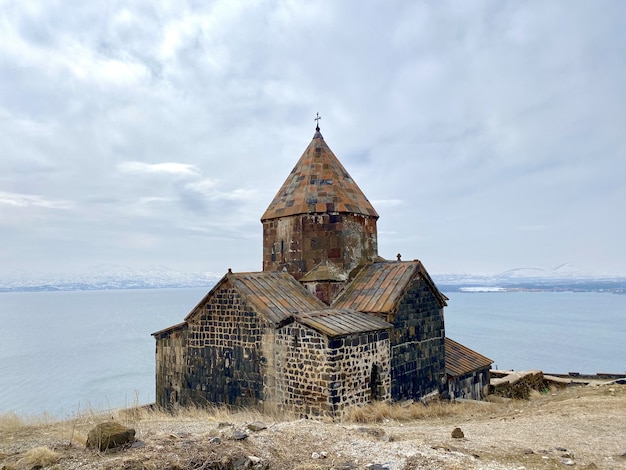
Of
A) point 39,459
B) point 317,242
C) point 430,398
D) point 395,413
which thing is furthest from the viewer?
point 317,242

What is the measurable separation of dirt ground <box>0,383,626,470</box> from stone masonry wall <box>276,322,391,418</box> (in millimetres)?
1952

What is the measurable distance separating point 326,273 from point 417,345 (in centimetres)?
302

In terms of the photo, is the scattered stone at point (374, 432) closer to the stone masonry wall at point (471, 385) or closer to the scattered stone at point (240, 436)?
the scattered stone at point (240, 436)

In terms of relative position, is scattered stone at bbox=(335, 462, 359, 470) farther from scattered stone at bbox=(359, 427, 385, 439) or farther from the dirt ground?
scattered stone at bbox=(359, 427, 385, 439)

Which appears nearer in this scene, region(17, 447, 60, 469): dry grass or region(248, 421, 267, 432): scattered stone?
region(17, 447, 60, 469): dry grass

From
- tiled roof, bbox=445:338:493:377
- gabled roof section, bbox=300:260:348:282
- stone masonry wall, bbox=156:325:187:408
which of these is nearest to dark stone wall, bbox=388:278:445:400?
tiled roof, bbox=445:338:493:377

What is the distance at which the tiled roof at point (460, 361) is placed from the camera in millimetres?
14375

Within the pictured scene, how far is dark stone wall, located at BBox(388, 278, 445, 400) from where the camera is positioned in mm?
11914

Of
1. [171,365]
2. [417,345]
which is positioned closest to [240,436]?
[171,365]

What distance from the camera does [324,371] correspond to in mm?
10039

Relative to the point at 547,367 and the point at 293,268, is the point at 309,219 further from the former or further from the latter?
the point at 547,367

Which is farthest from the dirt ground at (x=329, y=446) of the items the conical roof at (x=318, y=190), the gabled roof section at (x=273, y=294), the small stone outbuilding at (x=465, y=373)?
the conical roof at (x=318, y=190)

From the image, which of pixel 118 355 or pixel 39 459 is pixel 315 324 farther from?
pixel 118 355

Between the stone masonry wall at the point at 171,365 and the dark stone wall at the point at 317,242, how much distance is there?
3303 millimetres
